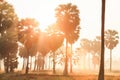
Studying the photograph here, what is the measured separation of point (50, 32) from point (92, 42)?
70016 millimetres

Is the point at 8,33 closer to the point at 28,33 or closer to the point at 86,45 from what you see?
the point at 28,33

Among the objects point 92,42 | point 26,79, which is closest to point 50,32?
point 26,79

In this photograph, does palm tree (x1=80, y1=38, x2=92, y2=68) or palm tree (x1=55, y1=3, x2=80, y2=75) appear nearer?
palm tree (x1=55, y1=3, x2=80, y2=75)

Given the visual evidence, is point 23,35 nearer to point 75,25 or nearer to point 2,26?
point 2,26

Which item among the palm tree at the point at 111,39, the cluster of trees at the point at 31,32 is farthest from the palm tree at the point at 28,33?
the palm tree at the point at 111,39

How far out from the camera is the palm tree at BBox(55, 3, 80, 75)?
A: 6388 cm

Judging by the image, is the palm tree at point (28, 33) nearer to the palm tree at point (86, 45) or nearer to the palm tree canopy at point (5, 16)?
the palm tree canopy at point (5, 16)

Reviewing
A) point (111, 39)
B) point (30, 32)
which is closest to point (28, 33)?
point (30, 32)

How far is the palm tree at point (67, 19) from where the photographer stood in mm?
63875

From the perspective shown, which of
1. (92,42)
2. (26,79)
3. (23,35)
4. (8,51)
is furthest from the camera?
(92,42)

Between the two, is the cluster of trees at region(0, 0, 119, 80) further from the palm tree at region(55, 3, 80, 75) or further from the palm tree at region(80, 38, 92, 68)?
the palm tree at region(80, 38, 92, 68)

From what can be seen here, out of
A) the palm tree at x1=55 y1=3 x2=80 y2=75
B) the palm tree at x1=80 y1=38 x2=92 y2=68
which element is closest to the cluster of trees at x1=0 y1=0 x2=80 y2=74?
the palm tree at x1=55 y1=3 x2=80 y2=75

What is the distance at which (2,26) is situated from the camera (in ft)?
171

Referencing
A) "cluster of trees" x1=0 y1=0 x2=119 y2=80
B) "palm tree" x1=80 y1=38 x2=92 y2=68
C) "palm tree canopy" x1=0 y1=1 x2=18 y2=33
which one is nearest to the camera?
"palm tree canopy" x1=0 y1=1 x2=18 y2=33
